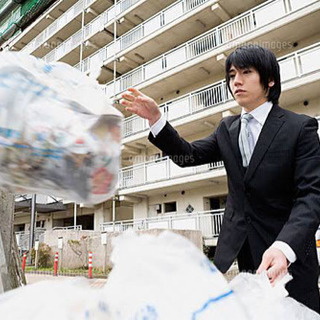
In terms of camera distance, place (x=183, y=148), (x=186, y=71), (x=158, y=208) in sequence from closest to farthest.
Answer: (x=183, y=148) < (x=186, y=71) < (x=158, y=208)

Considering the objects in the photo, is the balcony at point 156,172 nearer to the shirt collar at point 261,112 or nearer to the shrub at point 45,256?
the shrub at point 45,256

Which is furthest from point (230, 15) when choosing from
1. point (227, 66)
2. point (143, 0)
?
point (227, 66)

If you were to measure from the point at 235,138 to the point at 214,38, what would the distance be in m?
11.1

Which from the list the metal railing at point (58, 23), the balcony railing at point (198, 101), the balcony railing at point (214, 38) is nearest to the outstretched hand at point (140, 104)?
the balcony railing at point (198, 101)

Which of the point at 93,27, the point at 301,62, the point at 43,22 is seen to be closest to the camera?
the point at 301,62

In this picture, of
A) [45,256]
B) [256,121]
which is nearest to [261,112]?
[256,121]

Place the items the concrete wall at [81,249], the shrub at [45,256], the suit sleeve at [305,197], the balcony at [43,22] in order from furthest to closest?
the balcony at [43,22] < the shrub at [45,256] < the concrete wall at [81,249] < the suit sleeve at [305,197]

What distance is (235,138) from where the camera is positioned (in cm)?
127

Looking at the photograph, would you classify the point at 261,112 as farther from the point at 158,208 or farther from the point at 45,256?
the point at 158,208

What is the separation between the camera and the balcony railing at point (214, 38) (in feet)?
30.4

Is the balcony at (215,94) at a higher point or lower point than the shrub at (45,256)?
higher

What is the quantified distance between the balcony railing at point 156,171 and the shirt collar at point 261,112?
888 centimetres

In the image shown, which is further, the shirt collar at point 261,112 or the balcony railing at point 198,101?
the balcony railing at point 198,101

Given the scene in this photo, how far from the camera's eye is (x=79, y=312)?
20.5 inches
